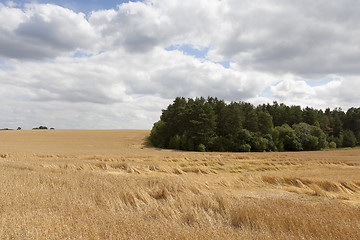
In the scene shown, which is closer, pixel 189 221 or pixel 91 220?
pixel 91 220

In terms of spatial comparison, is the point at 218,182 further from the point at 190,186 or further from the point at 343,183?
the point at 343,183

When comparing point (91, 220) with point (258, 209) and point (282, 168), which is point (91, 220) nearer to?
point (258, 209)

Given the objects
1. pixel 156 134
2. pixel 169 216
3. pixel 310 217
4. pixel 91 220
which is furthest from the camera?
pixel 156 134

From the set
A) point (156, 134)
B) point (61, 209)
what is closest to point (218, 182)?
point (61, 209)

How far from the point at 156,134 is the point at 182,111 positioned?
32.3ft

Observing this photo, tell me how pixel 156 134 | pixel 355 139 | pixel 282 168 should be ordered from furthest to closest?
pixel 355 139 < pixel 156 134 < pixel 282 168

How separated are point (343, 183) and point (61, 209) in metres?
14.3

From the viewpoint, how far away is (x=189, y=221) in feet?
21.8

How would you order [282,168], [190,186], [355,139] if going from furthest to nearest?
[355,139]
[282,168]
[190,186]

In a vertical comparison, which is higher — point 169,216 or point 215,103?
point 215,103

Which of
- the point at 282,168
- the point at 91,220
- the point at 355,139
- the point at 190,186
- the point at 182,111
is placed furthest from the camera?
the point at 355,139

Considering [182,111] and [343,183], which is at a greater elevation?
[182,111]

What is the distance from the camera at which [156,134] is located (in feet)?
225

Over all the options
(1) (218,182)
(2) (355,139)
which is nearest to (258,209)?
(1) (218,182)
